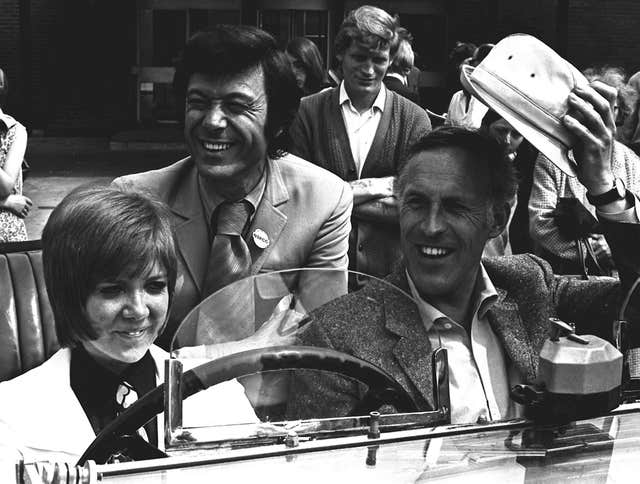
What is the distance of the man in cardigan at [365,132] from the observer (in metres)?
4.82

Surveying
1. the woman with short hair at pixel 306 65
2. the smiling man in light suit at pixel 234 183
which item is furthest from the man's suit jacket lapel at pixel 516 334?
the woman with short hair at pixel 306 65

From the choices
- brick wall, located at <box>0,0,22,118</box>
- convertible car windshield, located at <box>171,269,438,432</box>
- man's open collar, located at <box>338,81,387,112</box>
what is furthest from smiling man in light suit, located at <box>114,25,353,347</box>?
brick wall, located at <box>0,0,22,118</box>

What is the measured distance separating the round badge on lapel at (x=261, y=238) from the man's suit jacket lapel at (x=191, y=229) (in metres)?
0.14

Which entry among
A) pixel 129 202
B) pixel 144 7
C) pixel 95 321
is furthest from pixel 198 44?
pixel 144 7

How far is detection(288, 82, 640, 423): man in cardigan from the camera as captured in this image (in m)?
2.46

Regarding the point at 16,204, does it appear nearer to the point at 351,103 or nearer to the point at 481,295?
the point at 351,103

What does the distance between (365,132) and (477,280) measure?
2.38 m

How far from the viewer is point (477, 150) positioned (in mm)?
2689

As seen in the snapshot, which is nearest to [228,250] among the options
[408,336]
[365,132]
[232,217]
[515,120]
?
[232,217]

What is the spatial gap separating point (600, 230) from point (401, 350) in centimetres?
70

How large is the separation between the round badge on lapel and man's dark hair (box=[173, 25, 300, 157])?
282mm

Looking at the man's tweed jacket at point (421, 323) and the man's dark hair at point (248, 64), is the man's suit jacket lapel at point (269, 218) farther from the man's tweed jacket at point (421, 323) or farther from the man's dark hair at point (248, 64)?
the man's tweed jacket at point (421, 323)

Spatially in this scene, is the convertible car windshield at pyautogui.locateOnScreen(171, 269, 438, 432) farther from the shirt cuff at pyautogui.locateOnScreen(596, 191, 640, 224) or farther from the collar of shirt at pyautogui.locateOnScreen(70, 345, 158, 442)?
the shirt cuff at pyautogui.locateOnScreen(596, 191, 640, 224)

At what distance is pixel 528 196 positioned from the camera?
509 cm
